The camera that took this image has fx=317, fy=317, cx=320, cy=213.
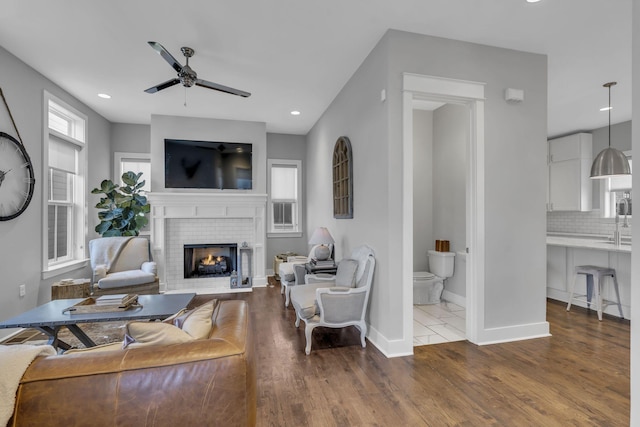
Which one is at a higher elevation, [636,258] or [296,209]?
[296,209]

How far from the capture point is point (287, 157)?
21.9 feet

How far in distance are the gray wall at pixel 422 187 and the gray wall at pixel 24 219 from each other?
497cm

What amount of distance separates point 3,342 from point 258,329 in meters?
2.51

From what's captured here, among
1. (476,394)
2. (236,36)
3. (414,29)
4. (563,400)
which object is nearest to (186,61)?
(236,36)

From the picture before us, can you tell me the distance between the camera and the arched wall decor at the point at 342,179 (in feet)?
12.6

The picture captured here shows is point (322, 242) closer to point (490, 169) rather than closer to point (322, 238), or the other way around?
point (322, 238)

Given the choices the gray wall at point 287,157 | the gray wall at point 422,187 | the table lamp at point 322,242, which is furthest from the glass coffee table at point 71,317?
the gray wall at point 287,157

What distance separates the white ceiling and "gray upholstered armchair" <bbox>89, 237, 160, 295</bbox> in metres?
2.14

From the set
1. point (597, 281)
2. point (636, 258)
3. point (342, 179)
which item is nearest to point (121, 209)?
point (342, 179)

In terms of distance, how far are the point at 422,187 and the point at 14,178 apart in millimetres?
5163

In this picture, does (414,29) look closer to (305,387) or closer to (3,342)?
(305,387)

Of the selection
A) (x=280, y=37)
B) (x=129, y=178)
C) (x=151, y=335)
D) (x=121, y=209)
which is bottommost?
(x=151, y=335)

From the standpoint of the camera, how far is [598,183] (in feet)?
18.7

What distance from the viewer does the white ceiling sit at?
2.59m
